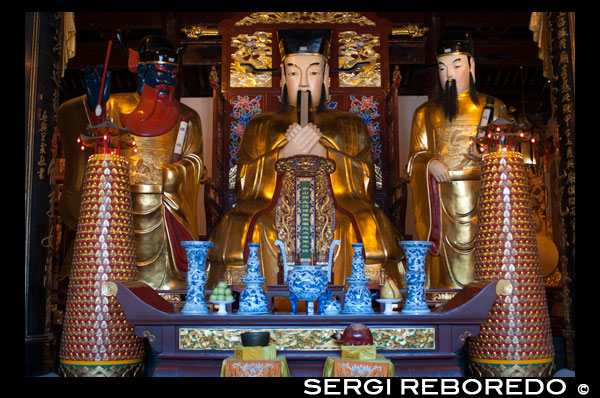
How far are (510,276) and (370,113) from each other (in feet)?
8.17

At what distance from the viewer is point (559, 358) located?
439 centimetres

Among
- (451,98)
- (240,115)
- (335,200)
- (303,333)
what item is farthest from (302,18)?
(303,333)

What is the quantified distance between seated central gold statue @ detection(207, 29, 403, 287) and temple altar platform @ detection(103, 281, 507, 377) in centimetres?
138

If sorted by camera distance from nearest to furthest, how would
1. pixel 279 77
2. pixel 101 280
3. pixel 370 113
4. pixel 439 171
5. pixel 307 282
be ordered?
pixel 307 282, pixel 101 280, pixel 439 171, pixel 370 113, pixel 279 77

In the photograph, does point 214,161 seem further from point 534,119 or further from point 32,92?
point 534,119

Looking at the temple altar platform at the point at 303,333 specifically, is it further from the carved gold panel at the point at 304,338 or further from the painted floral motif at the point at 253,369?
the painted floral motif at the point at 253,369

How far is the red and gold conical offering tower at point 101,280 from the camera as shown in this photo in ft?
11.7

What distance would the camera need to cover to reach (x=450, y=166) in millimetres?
5121

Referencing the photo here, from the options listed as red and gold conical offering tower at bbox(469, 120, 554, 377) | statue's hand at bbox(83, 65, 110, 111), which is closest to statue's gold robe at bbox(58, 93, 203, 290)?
statue's hand at bbox(83, 65, 110, 111)

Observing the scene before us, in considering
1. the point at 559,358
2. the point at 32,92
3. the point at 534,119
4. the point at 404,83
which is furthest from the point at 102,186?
the point at 534,119

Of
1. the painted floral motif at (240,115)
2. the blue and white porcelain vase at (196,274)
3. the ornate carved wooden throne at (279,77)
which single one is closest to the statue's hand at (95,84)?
the ornate carved wooden throne at (279,77)

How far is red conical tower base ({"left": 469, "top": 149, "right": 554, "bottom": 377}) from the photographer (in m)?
3.58

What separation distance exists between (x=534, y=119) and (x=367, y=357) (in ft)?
17.8

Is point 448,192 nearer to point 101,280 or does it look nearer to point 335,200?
point 335,200
